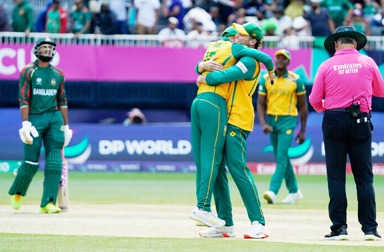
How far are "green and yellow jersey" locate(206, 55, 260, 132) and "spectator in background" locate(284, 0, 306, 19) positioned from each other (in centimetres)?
1576

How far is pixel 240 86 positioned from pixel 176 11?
15.3 meters

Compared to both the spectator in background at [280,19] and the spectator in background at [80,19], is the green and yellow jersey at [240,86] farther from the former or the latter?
the spectator in background at [280,19]

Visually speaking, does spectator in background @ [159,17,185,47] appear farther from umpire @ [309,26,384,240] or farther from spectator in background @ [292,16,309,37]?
umpire @ [309,26,384,240]

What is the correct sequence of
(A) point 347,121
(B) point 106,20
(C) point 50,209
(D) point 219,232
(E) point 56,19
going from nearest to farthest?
(A) point 347,121, (D) point 219,232, (C) point 50,209, (B) point 106,20, (E) point 56,19

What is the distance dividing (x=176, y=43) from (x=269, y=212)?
11.3 meters

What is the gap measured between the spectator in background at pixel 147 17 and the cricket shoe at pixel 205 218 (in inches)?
588

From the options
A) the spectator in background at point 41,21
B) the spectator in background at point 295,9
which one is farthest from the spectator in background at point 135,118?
the spectator in background at point 295,9

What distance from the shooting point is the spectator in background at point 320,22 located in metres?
22.4

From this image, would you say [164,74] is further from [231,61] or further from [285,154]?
[231,61]

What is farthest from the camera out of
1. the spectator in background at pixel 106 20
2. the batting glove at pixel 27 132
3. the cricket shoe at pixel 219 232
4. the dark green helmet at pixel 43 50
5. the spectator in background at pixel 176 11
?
the spectator in background at pixel 176 11

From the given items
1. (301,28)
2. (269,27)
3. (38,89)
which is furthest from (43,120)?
(301,28)

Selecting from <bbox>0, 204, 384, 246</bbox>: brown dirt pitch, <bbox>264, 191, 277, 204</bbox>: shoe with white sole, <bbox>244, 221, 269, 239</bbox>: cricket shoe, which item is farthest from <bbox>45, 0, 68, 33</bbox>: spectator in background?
<bbox>244, 221, 269, 239</bbox>: cricket shoe

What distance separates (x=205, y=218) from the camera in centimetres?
829

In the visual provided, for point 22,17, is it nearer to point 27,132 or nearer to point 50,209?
point 27,132
